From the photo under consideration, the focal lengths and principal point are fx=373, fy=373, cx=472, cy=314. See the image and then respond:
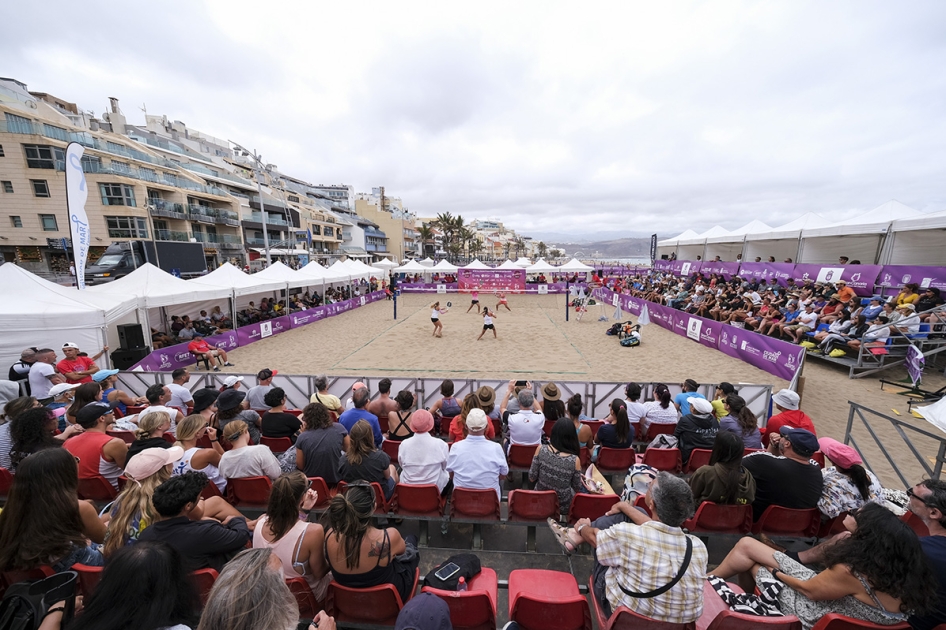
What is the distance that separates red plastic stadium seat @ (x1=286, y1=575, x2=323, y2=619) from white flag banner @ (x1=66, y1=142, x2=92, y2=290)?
1243 cm

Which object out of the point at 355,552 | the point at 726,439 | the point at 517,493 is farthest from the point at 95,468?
the point at 726,439

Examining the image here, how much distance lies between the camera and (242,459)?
3889mm

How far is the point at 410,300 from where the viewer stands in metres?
29.0

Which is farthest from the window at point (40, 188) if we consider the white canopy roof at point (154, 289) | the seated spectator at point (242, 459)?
the seated spectator at point (242, 459)

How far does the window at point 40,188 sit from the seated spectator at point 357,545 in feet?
149

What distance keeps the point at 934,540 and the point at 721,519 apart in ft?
4.75

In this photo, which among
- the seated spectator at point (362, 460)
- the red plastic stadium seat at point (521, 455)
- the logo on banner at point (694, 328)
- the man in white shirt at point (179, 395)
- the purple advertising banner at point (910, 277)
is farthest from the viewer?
the logo on banner at point (694, 328)

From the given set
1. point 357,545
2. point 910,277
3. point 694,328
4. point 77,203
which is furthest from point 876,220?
point 77,203

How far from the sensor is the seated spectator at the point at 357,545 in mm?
2369

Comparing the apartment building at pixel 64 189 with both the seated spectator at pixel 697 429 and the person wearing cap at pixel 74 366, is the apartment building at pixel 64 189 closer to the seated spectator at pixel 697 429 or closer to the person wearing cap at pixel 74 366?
the person wearing cap at pixel 74 366

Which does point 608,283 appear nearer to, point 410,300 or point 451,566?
point 410,300

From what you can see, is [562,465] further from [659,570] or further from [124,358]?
[124,358]

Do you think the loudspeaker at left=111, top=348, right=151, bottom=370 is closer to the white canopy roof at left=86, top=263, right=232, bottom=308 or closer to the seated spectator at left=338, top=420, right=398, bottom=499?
the white canopy roof at left=86, top=263, right=232, bottom=308

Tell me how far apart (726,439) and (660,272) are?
117 feet
